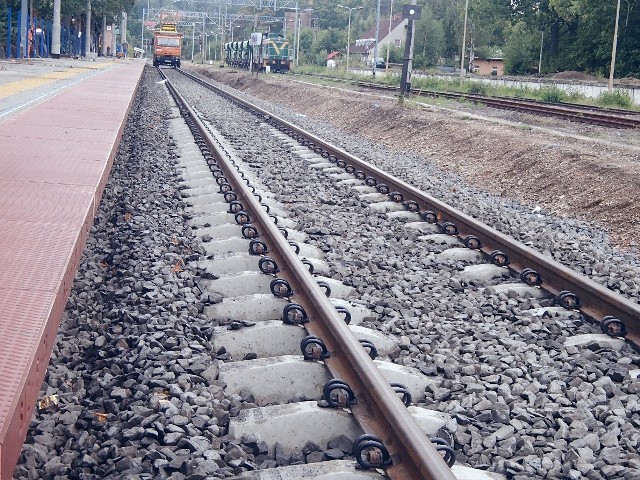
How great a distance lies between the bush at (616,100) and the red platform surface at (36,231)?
23.9m

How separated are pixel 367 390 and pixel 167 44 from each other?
65.1m

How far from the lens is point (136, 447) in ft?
11.5

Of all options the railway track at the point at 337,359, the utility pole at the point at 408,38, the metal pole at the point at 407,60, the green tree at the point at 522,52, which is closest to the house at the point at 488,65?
the green tree at the point at 522,52

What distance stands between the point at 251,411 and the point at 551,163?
394 inches

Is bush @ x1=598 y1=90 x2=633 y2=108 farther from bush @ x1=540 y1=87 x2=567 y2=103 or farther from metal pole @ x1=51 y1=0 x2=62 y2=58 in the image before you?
metal pole @ x1=51 y1=0 x2=62 y2=58

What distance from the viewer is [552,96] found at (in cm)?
3388

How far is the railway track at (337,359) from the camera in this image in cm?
352

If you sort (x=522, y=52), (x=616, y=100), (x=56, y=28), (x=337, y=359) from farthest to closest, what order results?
1. (x=522, y=52)
2. (x=56, y=28)
3. (x=616, y=100)
4. (x=337, y=359)

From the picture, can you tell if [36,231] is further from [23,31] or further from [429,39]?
[429,39]

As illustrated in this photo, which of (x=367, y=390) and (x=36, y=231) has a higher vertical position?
(x=36, y=231)

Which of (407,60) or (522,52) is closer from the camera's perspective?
(407,60)

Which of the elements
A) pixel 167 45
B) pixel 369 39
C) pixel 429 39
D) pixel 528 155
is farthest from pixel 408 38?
pixel 369 39

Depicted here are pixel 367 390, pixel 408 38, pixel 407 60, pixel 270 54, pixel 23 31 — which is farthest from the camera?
pixel 270 54

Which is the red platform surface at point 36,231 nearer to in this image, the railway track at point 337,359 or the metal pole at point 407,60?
the railway track at point 337,359
